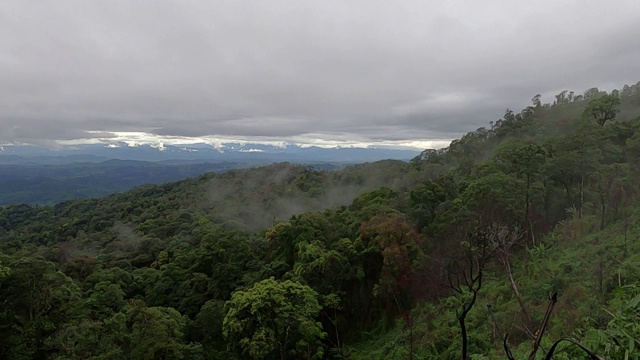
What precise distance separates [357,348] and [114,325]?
1024 cm

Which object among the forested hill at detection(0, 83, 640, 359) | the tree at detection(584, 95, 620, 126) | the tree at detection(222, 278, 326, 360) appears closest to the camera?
the forested hill at detection(0, 83, 640, 359)

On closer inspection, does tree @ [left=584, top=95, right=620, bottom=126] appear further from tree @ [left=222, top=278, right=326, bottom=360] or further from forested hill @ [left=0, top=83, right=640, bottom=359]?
tree @ [left=222, top=278, right=326, bottom=360]

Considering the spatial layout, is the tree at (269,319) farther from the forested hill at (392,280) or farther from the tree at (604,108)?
the tree at (604,108)

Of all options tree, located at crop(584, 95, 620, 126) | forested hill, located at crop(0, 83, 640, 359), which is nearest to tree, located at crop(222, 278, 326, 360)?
forested hill, located at crop(0, 83, 640, 359)

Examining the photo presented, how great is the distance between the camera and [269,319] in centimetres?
1508

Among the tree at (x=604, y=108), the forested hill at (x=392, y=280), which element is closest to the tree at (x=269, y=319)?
the forested hill at (x=392, y=280)

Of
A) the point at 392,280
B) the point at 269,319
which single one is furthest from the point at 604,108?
the point at 269,319

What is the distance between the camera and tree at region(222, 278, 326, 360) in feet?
47.4

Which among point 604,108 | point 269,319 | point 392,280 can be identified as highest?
point 604,108

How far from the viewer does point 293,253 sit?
77.7 ft

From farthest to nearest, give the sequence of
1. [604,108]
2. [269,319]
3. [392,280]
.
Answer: [604,108], [392,280], [269,319]

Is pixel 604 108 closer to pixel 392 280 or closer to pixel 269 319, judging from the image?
pixel 392 280

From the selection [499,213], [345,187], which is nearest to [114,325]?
[499,213]

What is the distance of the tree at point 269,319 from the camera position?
14.4 metres
